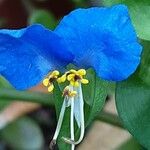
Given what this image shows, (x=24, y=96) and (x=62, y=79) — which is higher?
(x=62, y=79)

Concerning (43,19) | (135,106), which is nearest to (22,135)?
(43,19)

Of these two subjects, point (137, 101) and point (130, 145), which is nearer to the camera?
point (137, 101)

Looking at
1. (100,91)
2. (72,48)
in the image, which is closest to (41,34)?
(72,48)

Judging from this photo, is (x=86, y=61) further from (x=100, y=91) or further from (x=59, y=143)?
(x=59, y=143)

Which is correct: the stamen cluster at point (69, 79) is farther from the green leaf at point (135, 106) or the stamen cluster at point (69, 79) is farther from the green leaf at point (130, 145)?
the green leaf at point (130, 145)

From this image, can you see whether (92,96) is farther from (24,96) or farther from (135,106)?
(24,96)

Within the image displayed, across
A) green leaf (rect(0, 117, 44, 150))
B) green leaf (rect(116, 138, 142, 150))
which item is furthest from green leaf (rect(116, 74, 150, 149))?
green leaf (rect(0, 117, 44, 150))
